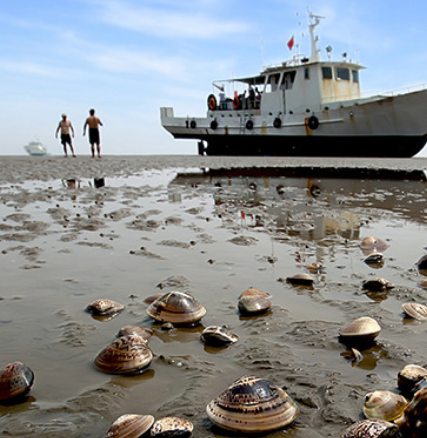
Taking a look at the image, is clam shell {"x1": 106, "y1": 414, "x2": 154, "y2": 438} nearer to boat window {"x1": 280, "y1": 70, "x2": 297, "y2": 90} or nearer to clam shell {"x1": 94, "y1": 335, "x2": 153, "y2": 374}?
clam shell {"x1": 94, "y1": 335, "x2": 153, "y2": 374}

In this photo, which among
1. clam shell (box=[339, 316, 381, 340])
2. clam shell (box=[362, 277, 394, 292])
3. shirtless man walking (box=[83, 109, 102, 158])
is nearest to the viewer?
clam shell (box=[339, 316, 381, 340])

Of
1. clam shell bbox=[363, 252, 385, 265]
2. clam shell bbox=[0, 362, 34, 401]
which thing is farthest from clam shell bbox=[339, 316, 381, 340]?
clam shell bbox=[363, 252, 385, 265]

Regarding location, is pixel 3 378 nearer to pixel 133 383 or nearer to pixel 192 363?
pixel 133 383

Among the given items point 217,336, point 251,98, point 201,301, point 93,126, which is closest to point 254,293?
point 201,301

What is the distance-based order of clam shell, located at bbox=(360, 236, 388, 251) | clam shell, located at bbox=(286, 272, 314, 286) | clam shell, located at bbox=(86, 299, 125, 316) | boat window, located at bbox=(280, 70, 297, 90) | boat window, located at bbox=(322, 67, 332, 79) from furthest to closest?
1. boat window, located at bbox=(280, 70, 297, 90)
2. boat window, located at bbox=(322, 67, 332, 79)
3. clam shell, located at bbox=(360, 236, 388, 251)
4. clam shell, located at bbox=(286, 272, 314, 286)
5. clam shell, located at bbox=(86, 299, 125, 316)

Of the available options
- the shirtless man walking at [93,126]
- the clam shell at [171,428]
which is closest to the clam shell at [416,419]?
the clam shell at [171,428]

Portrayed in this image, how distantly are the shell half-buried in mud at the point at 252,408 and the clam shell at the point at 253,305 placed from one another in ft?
2.81

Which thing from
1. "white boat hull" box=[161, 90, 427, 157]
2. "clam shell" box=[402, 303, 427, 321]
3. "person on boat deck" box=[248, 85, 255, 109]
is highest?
"person on boat deck" box=[248, 85, 255, 109]

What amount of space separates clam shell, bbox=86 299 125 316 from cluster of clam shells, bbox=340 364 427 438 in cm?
135

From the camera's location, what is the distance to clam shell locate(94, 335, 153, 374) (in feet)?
5.38

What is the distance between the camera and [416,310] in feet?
7.16

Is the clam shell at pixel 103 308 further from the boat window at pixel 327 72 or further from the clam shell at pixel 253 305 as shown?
the boat window at pixel 327 72

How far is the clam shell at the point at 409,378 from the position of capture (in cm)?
145

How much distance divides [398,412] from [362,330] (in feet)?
1.90
